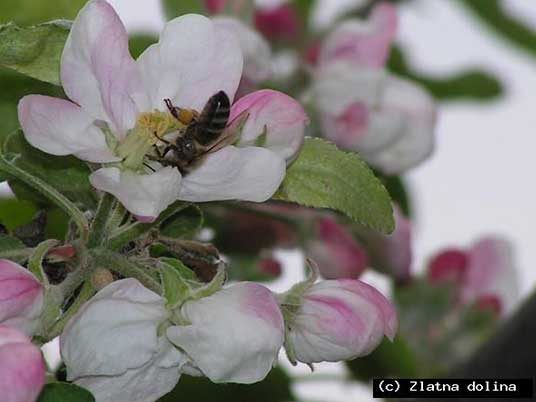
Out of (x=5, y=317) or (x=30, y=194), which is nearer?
(x=5, y=317)

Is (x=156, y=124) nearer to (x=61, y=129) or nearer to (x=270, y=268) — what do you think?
(x=61, y=129)

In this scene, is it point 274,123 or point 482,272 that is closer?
point 274,123

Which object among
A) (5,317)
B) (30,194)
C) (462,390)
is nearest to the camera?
(5,317)

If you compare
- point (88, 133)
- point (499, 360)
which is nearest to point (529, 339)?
point (499, 360)

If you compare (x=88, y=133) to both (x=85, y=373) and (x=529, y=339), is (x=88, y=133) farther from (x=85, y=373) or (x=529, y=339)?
(x=529, y=339)

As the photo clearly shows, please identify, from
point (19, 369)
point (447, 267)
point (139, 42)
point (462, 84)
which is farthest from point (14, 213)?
point (462, 84)

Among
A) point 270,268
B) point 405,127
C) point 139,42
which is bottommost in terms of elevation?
point 270,268
